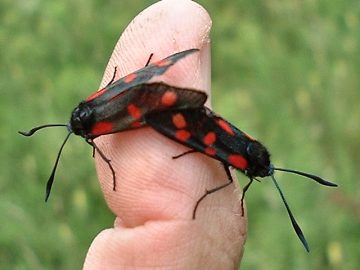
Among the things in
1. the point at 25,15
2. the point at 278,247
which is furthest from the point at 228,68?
the point at 278,247

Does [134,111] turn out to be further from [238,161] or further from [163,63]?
[238,161]

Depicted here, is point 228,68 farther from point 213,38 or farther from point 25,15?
point 25,15

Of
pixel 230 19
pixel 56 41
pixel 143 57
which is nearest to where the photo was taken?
pixel 143 57

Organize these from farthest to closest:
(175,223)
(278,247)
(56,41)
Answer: (56,41)
(278,247)
(175,223)

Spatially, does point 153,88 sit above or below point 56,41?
above

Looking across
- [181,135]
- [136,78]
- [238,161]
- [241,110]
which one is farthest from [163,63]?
[241,110]

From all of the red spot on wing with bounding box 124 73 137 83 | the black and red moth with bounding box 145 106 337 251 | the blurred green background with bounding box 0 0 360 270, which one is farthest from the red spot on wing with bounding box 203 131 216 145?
the blurred green background with bounding box 0 0 360 270

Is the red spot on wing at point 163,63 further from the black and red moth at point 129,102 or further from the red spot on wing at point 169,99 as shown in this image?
the red spot on wing at point 169,99

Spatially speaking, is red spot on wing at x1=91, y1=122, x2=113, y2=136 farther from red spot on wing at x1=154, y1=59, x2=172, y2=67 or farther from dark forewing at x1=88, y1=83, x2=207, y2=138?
red spot on wing at x1=154, y1=59, x2=172, y2=67

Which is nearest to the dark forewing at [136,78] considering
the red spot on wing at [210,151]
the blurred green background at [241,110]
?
the red spot on wing at [210,151]
